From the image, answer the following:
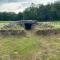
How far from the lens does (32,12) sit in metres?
8.47

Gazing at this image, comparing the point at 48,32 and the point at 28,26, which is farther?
the point at 28,26

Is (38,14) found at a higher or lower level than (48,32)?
higher

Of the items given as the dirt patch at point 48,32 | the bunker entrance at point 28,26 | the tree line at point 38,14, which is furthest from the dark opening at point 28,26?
the tree line at point 38,14

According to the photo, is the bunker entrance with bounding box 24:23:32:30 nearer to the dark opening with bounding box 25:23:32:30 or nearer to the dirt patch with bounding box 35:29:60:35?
the dark opening with bounding box 25:23:32:30

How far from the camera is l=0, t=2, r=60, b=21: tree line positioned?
297 inches

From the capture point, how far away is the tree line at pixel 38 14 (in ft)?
24.7

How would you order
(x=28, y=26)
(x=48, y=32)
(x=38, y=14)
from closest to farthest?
(x=48, y=32)
(x=28, y=26)
(x=38, y=14)

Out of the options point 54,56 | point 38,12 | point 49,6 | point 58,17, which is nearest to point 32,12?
point 38,12

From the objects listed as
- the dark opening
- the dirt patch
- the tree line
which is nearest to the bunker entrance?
the dark opening

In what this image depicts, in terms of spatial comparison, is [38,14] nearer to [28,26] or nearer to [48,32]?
[28,26]

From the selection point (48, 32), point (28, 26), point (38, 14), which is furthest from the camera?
point (38, 14)

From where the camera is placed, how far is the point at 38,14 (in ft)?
27.7

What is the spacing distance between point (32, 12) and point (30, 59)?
6.59m

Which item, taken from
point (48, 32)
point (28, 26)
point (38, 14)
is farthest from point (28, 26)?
point (38, 14)
